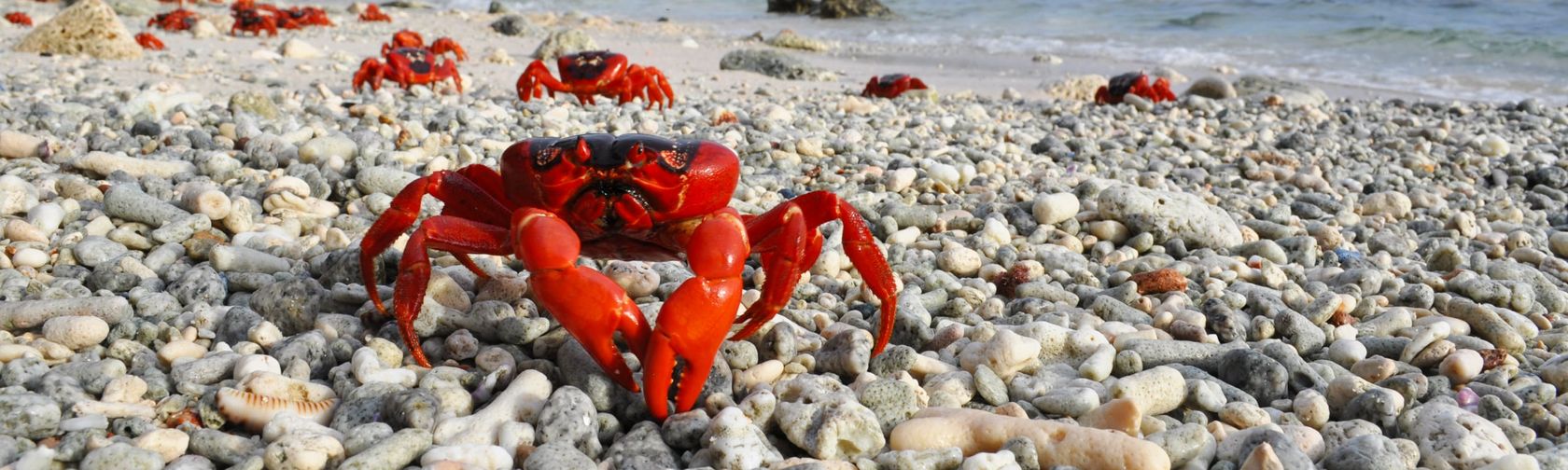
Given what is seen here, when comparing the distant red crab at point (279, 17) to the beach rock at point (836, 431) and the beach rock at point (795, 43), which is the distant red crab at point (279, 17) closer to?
the beach rock at point (795, 43)

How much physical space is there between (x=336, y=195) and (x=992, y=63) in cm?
1206

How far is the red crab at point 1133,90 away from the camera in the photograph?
10758 mm

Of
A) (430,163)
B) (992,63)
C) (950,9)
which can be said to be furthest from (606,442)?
(950,9)

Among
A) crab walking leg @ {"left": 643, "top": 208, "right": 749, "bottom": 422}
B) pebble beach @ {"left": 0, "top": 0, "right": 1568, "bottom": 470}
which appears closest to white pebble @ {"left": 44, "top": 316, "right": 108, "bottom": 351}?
pebble beach @ {"left": 0, "top": 0, "right": 1568, "bottom": 470}

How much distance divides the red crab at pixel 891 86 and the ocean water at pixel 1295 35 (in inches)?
240

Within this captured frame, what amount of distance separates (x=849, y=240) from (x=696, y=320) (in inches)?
35.8

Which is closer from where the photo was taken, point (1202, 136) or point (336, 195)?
point (336, 195)

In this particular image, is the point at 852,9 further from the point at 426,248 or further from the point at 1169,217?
the point at 426,248

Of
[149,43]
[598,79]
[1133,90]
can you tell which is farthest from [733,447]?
[149,43]

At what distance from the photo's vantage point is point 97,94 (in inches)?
288

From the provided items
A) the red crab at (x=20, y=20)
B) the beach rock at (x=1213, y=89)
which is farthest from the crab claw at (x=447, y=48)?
the beach rock at (x=1213, y=89)

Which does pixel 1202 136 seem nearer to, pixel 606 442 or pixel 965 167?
pixel 965 167

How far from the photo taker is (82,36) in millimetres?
10750

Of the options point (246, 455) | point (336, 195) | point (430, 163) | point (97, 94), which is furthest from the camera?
point (97, 94)
